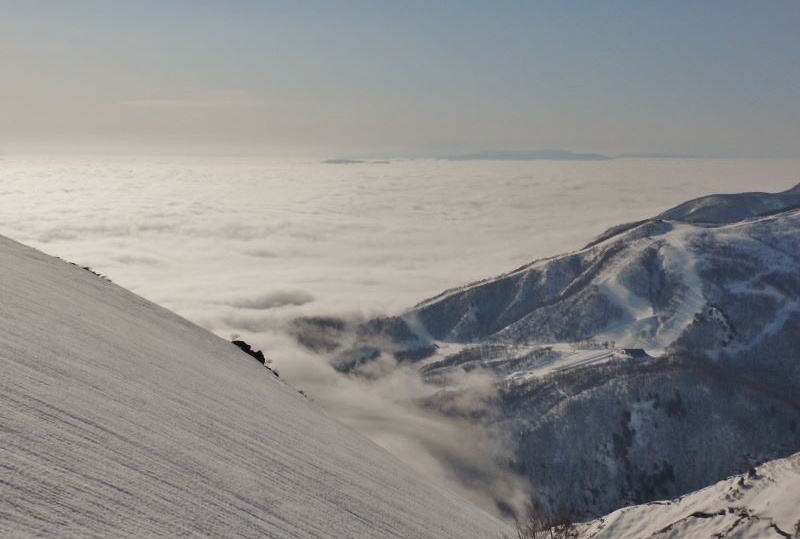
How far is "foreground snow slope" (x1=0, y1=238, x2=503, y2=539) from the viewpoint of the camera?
934 centimetres

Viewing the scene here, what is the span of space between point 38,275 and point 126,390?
1151cm

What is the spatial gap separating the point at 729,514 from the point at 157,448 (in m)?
18.7

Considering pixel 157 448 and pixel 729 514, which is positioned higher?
pixel 157 448

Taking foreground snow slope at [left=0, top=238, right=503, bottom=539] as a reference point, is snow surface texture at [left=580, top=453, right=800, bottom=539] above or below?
below

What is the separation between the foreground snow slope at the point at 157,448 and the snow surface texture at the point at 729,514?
555cm

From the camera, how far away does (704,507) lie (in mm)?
23484

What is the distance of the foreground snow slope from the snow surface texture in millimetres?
5551

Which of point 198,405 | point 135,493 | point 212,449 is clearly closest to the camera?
point 135,493

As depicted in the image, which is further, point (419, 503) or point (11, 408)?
point (419, 503)

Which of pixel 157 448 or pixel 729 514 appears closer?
pixel 157 448

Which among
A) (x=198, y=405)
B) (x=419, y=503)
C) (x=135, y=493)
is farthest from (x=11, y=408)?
(x=419, y=503)

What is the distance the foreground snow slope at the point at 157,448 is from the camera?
9344 mm

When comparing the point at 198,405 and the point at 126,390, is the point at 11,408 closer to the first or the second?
the point at 126,390

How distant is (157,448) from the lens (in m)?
12.2
